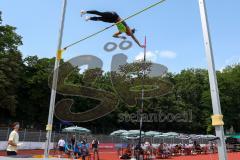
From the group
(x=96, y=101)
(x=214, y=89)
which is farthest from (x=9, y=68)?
(x=214, y=89)

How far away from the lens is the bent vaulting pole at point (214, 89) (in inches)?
188

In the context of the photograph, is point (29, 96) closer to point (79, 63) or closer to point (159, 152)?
point (159, 152)

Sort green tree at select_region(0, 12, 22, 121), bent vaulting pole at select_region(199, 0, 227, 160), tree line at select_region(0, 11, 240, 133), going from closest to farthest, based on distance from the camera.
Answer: bent vaulting pole at select_region(199, 0, 227, 160)
green tree at select_region(0, 12, 22, 121)
tree line at select_region(0, 11, 240, 133)

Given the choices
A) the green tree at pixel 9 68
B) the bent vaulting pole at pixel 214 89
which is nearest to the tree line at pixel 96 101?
the green tree at pixel 9 68

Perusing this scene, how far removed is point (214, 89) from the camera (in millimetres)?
5035

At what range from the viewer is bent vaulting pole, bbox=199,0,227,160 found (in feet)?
15.7

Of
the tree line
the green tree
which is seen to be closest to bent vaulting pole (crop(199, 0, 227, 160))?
the tree line

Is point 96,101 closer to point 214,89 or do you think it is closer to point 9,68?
point 9,68

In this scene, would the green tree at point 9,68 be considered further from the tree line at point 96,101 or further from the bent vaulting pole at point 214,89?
the bent vaulting pole at point 214,89

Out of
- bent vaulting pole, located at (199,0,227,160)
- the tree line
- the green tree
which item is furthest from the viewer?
the tree line

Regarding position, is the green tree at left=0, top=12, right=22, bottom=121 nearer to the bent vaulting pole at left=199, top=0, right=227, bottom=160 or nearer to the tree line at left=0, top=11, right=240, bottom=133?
the tree line at left=0, top=11, right=240, bottom=133

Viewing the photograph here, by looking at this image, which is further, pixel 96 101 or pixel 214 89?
pixel 96 101

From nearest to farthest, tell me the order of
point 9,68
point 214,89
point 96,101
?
point 214,89
point 9,68
point 96,101

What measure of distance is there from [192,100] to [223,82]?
5349 mm
